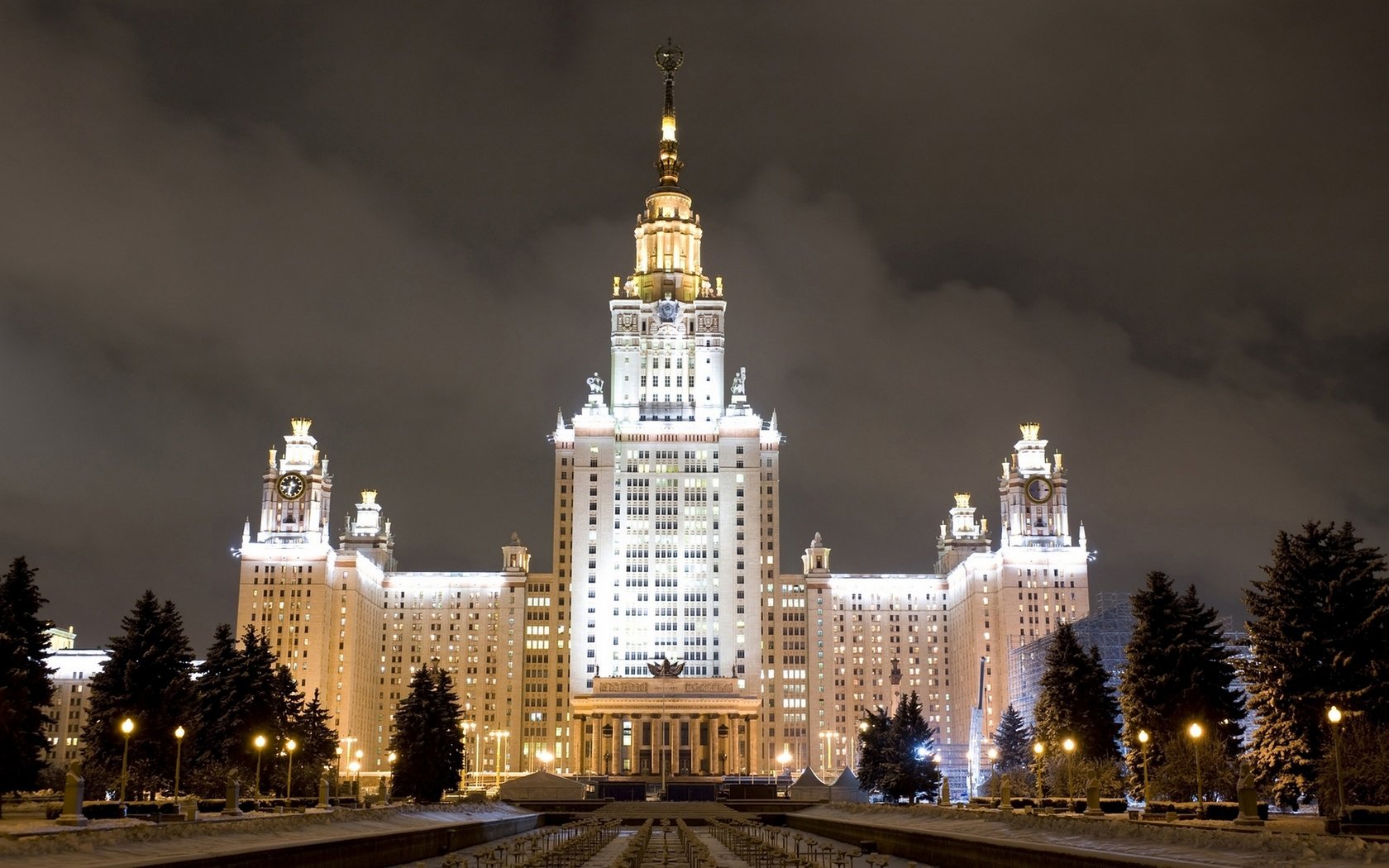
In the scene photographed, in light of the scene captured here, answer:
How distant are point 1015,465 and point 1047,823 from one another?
148 m

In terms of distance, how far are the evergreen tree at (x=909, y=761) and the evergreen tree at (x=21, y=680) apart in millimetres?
53736

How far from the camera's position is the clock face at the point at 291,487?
593 ft

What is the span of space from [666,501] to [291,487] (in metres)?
51.5

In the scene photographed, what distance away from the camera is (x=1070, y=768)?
6738 centimetres

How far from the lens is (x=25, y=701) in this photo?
57438 mm

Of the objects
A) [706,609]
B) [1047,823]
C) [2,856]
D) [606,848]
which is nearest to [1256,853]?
Result: [1047,823]

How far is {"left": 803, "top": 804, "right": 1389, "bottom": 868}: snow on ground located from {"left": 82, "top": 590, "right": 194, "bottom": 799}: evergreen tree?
139ft

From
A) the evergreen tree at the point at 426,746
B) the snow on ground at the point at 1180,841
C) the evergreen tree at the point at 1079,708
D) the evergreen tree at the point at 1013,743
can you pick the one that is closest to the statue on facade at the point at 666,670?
the evergreen tree at the point at 1013,743

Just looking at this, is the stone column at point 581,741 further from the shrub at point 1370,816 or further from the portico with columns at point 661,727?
A: the shrub at point 1370,816

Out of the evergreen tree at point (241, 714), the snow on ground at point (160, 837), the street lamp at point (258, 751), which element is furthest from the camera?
the evergreen tree at point (241, 714)

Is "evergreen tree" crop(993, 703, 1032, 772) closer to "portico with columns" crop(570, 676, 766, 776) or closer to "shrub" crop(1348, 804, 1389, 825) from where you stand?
"portico with columns" crop(570, 676, 766, 776)

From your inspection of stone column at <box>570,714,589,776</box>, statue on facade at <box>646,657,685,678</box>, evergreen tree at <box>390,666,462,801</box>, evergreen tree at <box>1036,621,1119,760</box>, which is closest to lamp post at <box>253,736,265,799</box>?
evergreen tree at <box>390,666,462,801</box>

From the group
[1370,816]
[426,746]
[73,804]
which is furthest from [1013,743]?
[73,804]

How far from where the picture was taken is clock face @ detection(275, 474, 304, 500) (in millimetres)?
180750
